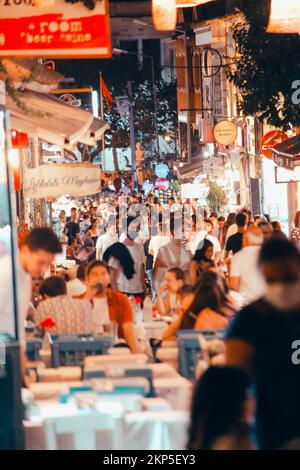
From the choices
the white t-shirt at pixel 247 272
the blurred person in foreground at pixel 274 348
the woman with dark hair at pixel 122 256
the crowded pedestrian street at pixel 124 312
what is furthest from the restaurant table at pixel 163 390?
the woman with dark hair at pixel 122 256

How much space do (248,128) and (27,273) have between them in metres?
32.4

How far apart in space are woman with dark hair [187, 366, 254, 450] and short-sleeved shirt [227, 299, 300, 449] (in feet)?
1.97

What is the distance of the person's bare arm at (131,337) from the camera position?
34.7 ft

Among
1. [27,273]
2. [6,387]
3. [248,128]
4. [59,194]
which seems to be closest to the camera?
[6,387]

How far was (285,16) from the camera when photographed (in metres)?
14.6

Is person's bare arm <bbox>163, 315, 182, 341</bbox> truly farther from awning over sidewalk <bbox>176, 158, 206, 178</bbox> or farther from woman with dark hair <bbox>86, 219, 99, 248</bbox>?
awning over sidewalk <bbox>176, 158, 206, 178</bbox>

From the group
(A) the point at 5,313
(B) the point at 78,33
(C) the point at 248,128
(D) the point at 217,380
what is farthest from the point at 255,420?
(C) the point at 248,128

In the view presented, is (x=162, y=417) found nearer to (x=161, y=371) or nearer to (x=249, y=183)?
(x=161, y=371)

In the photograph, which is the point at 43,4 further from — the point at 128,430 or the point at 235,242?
A: the point at 235,242

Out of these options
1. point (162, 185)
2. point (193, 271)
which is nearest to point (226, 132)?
point (193, 271)

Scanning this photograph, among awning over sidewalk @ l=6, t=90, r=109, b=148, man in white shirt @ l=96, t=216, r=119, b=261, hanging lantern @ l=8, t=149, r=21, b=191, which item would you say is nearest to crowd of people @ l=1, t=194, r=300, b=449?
awning over sidewalk @ l=6, t=90, r=109, b=148

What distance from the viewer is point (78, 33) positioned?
11430mm

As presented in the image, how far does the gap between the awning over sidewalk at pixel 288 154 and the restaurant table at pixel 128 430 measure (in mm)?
17652

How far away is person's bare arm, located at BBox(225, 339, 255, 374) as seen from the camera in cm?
625
